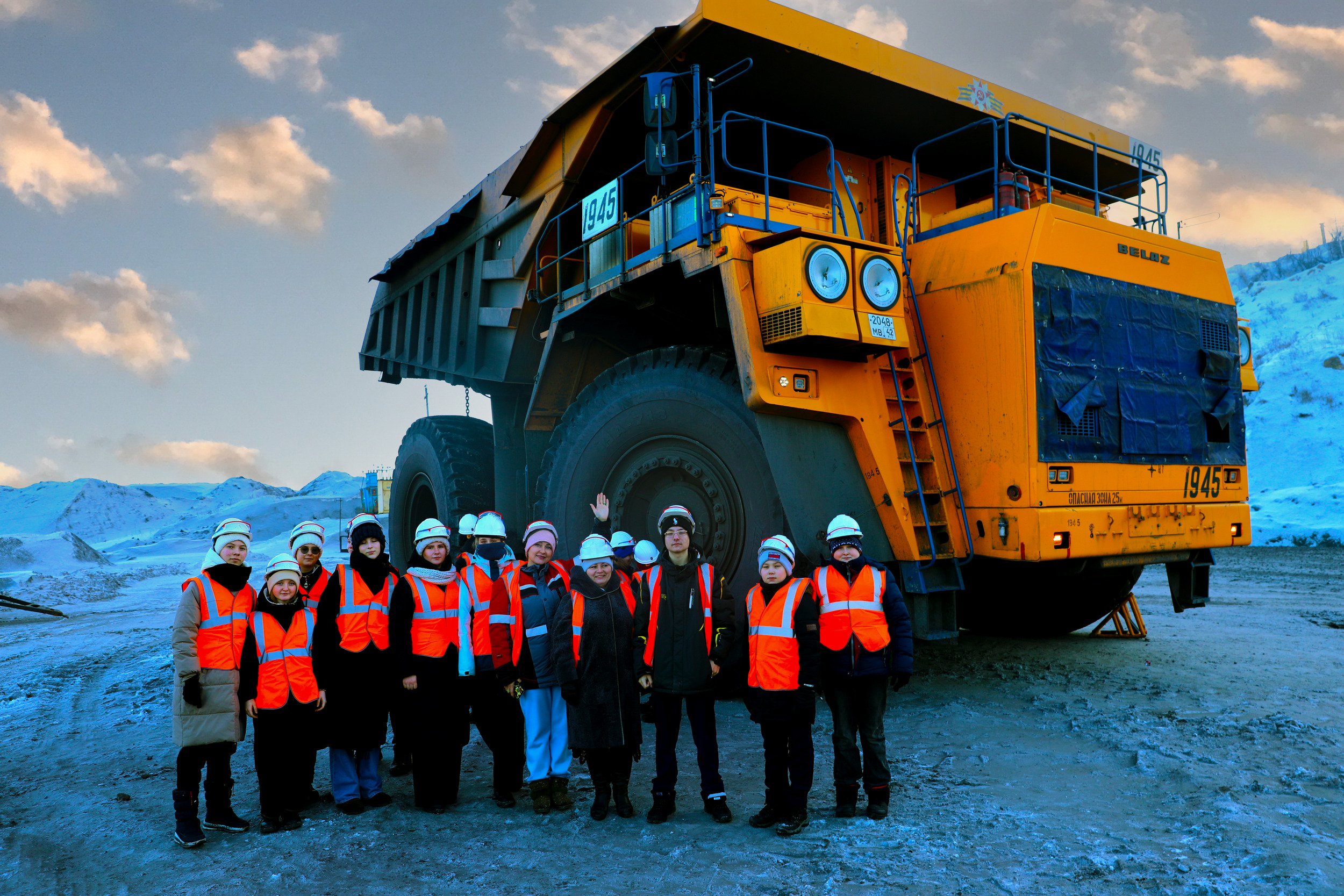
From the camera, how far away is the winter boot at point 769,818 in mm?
3861

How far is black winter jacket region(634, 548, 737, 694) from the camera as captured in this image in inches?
164

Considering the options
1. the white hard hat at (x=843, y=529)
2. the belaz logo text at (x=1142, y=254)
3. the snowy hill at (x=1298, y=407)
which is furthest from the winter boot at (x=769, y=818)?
the snowy hill at (x=1298, y=407)

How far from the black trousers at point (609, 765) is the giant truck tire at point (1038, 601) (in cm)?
347

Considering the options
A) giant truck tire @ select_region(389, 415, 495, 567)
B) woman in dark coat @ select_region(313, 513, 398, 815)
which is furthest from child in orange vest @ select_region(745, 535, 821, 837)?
giant truck tire @ select_region(389, 415, 495, 567)

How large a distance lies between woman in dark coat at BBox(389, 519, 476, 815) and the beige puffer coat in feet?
2.53

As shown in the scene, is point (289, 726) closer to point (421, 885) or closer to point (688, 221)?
point (421, 885)

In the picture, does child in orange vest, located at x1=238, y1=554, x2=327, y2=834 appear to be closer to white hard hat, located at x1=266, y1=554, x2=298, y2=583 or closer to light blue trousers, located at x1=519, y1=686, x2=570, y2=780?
white hard hat, located at x1=266, y1=554, x2=298, y2=583

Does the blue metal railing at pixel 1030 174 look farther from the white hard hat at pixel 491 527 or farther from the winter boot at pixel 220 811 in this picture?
the winter boot at pixel 220 811

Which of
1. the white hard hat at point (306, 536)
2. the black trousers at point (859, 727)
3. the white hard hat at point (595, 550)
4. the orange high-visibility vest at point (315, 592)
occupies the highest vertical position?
the white hard hat at point (306, 536)

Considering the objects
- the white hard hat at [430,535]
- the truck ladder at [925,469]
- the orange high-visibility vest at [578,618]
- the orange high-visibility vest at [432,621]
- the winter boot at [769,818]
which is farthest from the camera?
the truck ladder at [925,469]

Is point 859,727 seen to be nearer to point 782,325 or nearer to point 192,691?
point 782,325

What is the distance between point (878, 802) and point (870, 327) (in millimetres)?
2504

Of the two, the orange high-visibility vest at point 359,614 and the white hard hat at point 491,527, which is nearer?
the orange high-visibility vest at point 359,614

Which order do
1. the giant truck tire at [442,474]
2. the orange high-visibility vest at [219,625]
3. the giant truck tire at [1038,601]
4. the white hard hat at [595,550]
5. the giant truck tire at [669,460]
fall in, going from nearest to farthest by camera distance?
1. the orange high-visibility vest at [219,625]
2. the white hard hat at [595,550]
3. the giant truck tire at [669,460]
4. the giant truck tire at [1038,601]
5. the giant truck tire at [442,474]
